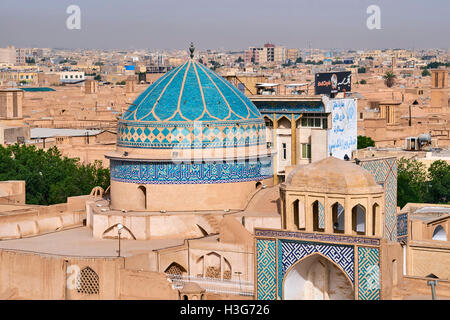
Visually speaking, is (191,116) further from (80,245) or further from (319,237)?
(319,237)

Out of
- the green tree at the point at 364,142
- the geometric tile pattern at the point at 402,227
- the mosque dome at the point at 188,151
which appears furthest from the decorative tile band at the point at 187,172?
the green tree at the point at 364,142

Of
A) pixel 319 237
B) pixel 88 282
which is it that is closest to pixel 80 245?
pixel 88 282

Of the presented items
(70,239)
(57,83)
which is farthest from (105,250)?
(57,83)

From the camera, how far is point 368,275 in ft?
43.3

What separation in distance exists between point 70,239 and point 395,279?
6.86 metres

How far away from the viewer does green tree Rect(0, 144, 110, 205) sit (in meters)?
26.2

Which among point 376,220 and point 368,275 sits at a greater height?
point 376,220

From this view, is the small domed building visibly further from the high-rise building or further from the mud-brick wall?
the high-rise building

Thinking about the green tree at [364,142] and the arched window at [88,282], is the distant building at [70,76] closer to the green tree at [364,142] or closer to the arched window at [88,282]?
the green tree at [364,142]

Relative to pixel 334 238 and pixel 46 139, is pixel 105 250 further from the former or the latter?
pixel 46 139

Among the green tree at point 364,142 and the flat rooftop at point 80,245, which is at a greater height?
the green tree at point 364,142

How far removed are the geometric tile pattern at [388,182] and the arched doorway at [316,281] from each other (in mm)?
2388

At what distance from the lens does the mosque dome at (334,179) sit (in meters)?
13.5

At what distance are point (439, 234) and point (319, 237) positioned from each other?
6.79 meters
